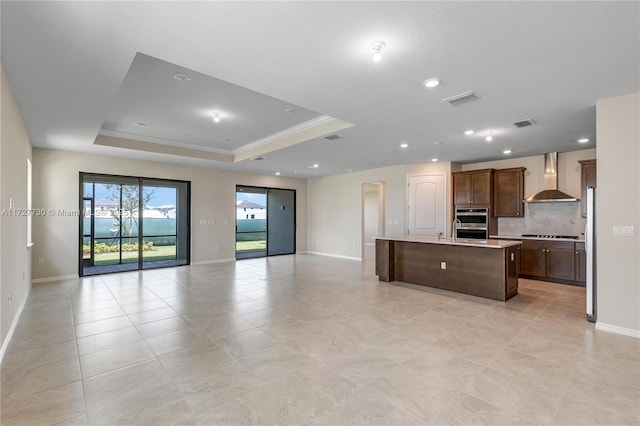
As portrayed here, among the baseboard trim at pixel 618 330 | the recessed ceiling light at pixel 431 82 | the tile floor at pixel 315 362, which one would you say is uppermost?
the recessed ceiling light at pixel 431 82

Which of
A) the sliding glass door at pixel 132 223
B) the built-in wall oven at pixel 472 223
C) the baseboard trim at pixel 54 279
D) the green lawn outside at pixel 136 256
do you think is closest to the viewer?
the baseboard trim at pixel 54 279

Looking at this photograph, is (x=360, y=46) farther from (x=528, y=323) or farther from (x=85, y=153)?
(x=85, y=153)

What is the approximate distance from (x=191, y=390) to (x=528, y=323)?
375cm

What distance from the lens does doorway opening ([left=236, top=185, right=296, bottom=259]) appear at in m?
9.56

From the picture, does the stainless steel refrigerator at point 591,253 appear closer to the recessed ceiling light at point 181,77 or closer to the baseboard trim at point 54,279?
the recessed ceiling light at point 181,77

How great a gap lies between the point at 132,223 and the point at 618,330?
888 centimetres

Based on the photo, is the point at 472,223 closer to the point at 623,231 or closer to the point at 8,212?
the point at 623,231

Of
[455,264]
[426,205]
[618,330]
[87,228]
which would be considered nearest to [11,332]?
[87,228]

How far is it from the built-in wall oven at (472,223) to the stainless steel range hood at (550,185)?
998 mm

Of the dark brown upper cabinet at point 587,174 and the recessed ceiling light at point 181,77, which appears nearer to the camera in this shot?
the recessed ceiling light at point 181,77

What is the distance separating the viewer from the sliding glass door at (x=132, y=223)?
6891 millimetres

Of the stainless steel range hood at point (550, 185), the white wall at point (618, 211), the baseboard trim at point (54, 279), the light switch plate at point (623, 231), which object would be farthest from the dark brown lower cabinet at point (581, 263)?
the baseboard trim at point (54, 279)

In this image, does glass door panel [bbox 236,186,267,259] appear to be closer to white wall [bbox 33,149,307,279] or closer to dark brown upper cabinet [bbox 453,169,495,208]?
white wall [bbox 33,149,307,279]

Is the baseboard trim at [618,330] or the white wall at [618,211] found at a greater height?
the white wall at [618,211]
